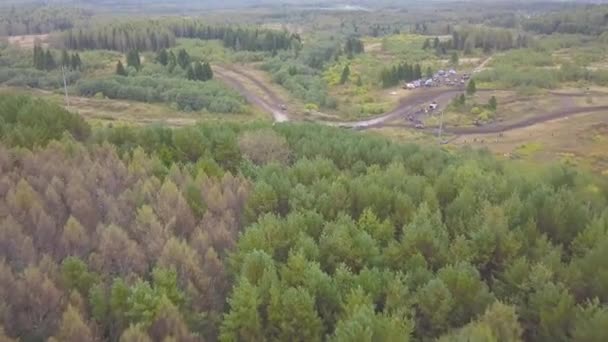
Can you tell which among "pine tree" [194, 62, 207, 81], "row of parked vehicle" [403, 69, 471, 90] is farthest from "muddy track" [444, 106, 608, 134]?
"pine tree" [194, 62, 207, 81]

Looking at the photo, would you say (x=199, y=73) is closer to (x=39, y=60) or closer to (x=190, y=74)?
(x=190, y=74)

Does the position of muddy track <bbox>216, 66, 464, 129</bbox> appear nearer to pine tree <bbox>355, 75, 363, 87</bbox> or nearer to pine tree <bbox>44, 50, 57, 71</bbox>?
pine tree <bbox>355, 75, 363, 87</bbox>

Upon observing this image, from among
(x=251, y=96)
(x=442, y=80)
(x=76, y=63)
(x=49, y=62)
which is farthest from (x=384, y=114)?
(x=49, y=62)

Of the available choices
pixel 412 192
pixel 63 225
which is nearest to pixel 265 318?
pixel 63 225

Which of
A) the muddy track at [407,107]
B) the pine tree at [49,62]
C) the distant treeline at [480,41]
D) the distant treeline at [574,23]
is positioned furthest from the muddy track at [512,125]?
the distant treeline at [574,23]

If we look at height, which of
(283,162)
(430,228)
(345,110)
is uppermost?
(430,228)

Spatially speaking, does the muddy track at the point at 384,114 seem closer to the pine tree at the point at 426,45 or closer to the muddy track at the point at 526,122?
the muddy track at the point at 526,122

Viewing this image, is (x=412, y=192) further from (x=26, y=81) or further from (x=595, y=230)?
(x=26, y=81)
